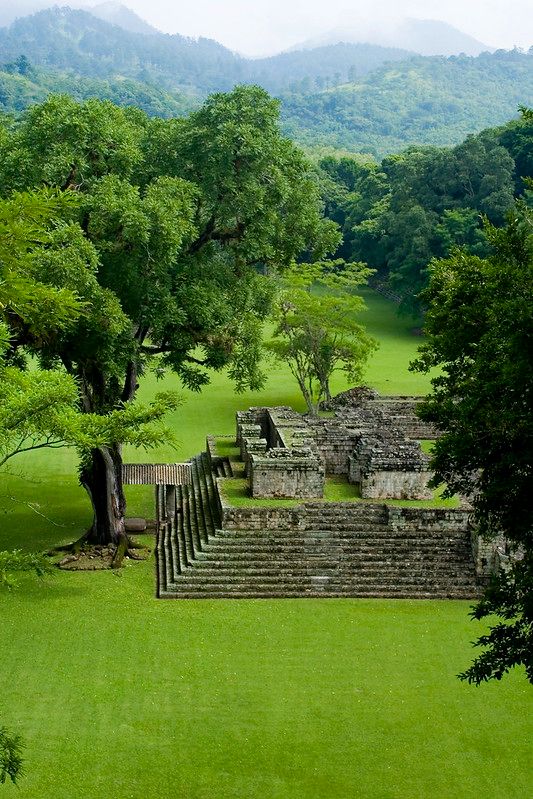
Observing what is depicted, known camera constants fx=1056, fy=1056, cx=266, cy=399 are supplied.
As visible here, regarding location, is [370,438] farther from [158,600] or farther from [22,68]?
[22,68]

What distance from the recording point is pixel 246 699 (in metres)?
14.7

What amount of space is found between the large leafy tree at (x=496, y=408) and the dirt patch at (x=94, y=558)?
808cm

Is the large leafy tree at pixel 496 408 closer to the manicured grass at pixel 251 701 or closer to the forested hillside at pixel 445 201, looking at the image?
the manicured grass at pixel 251 701

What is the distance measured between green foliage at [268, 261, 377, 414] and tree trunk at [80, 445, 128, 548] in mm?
11089

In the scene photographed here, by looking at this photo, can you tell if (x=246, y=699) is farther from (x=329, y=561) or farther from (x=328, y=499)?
(x=328, y=499)

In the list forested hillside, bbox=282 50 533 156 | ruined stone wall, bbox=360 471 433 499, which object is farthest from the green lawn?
forested hillside, bbox=282 50 533 156

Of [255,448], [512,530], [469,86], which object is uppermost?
[469,86]

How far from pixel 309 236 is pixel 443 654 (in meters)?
10.2

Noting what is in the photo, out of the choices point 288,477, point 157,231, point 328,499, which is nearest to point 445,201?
point 328,499

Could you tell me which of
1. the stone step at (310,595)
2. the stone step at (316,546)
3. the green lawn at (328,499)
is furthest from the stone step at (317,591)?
the green lawn at (328,499)

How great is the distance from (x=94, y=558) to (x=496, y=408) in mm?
10687

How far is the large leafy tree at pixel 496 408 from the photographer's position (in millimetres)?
10875

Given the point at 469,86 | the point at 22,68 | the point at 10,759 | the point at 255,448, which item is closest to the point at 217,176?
the point at 255,448

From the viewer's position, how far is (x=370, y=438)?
2247cm
